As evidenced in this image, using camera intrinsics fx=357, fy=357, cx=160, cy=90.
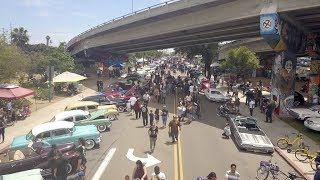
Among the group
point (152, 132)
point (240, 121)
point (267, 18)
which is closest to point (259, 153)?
point (240, 121)

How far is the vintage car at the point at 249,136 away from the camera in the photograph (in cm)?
1875

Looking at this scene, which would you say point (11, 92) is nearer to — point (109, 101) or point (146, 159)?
point (109, 101)

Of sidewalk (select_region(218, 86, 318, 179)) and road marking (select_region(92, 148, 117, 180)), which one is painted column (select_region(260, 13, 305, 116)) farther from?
road marking (select_region(92, 148, 117, 180))

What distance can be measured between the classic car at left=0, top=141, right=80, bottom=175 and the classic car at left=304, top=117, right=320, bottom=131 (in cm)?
1600

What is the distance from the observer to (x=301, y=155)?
18.1 m

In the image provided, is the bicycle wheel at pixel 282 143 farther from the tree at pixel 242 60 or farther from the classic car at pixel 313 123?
the tree at pixel 242 60

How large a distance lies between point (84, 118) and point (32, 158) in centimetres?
743

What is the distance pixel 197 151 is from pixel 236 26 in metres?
19.4

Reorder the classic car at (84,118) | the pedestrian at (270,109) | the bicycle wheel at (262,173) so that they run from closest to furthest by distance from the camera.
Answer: the bicycle wheel at (262,173) < the classic car at (84,118) < the pedestrian at (270,109)

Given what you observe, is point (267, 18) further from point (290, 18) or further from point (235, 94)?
point (235, 94)

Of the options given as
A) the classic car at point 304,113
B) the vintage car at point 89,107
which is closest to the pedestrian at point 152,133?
the vintage car at point 89,107

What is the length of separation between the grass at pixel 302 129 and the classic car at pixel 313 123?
454 mm

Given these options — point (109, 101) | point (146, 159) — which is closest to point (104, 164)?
point (146, 159)

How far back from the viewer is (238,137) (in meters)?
19.9
